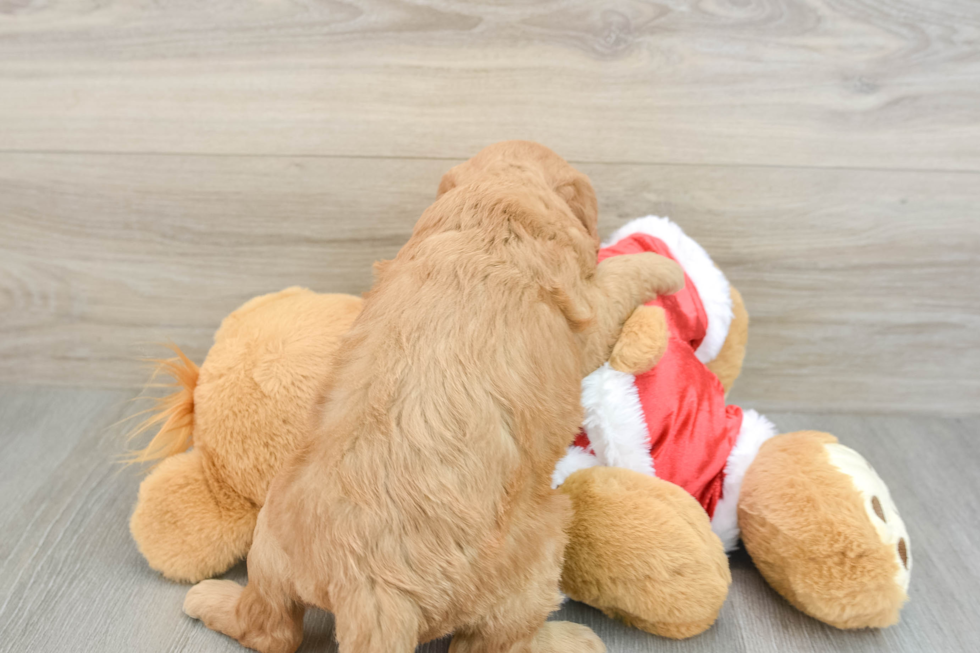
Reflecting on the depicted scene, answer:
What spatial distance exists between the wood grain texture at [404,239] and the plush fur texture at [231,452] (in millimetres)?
275

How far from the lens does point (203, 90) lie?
101 cm

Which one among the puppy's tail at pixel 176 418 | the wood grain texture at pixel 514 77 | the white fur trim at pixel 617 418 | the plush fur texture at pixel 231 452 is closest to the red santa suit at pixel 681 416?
the white fur trim at pixel 617 418

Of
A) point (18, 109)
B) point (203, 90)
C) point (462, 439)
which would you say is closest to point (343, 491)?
point (462, 439)

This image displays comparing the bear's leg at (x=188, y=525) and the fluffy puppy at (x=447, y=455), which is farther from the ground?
the fluffy puppy at (x=447, y=455)

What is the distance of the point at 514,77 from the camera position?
986 mm

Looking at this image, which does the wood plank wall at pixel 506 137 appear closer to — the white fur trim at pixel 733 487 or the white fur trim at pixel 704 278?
the white fur trim at pixel 704 278

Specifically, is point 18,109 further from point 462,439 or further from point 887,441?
point 887,441

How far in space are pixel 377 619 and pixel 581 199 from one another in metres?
0.51

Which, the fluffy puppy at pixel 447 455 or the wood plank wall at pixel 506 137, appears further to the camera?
the wood plank wall at pixel 506 137

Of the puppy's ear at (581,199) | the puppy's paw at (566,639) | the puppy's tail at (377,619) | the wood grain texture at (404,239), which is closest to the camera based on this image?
the puppy's tail at (377,619)

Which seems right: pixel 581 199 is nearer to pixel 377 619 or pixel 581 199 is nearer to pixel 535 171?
pixel 535 171

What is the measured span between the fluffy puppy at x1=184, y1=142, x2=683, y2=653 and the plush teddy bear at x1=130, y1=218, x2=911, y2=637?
0.30ft

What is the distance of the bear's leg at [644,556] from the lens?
2.34ft

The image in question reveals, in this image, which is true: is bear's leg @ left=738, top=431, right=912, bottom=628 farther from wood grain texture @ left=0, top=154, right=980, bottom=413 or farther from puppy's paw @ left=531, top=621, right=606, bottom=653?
wood grain texture @ left=0, top=154, right=980, bottom=413
